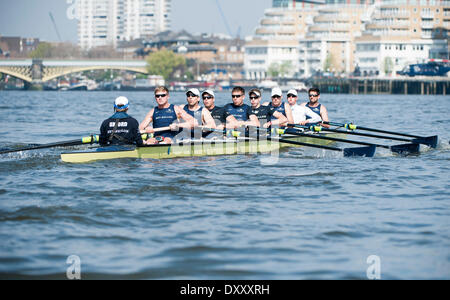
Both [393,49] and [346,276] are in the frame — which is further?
[393,49]

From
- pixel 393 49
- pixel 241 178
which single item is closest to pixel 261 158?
pixel 241 178

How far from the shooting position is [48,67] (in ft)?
485

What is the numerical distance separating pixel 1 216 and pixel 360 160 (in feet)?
31.0

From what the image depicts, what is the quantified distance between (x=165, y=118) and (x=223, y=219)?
651 cm

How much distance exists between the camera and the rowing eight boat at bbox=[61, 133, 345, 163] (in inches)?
625

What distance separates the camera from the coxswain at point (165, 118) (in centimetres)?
1700

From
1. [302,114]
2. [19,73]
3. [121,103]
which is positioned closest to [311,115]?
[302,114]

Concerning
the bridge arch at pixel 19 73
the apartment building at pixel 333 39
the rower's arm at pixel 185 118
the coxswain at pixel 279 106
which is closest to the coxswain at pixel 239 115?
the coxswain at pixel 279 106

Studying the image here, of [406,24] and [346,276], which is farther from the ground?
[406,24]

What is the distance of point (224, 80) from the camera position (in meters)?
181

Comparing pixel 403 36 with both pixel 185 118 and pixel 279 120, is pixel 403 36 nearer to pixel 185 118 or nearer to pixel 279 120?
pixel 279 120

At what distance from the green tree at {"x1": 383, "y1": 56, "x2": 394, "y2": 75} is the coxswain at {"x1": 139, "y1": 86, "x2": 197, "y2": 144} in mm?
127970

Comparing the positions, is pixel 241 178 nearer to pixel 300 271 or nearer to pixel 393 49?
pixel 300 271
